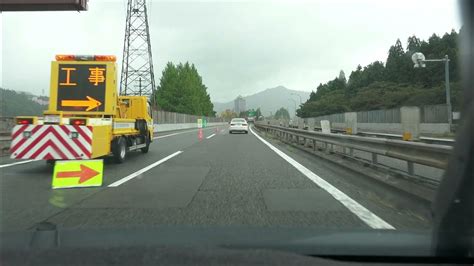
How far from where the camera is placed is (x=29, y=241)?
12.5 feet

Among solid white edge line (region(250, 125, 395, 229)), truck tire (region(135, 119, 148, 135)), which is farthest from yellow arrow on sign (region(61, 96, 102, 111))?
solid white edge line (region(250, 125, 395, 229))

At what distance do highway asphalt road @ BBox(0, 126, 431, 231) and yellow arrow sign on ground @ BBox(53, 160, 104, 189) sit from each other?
22 centimetres

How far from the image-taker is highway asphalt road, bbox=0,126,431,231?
638 centimetres

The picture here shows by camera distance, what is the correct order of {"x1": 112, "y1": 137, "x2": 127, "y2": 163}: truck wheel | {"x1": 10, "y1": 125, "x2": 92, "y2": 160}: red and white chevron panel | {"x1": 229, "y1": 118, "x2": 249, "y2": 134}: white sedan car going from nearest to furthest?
1. {"x1": 10, "y1": 125, "x2": 92, "y2": 160}: red and white chevron panel
2. {"x1": 112, "y1": 137, "x2": 127, "y2": 163}: truck wheel
3. {"x1": 229, "y1": 118, "x2": 249, "y2": 134}: white sedan car

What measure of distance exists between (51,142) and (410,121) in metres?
8.79

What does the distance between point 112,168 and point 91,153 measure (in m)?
1.16

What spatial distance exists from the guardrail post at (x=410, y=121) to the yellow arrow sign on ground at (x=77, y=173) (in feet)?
20.7

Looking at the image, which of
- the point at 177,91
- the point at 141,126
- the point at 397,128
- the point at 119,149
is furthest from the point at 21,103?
the point at 177,91

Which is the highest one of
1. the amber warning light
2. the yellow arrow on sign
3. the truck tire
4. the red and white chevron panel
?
the amber warning light

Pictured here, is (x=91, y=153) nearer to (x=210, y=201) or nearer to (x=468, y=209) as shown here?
(x=210, y=201)

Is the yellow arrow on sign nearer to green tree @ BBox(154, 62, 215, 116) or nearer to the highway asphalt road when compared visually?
the highway asphalt road

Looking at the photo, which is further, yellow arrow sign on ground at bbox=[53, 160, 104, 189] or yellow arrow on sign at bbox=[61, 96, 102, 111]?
yellow arrow on sign at bbox=[61, 96, 102, 111]

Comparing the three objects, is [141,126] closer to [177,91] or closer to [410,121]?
[410,121]

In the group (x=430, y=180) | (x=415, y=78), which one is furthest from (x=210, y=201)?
(x=415, y=78)
